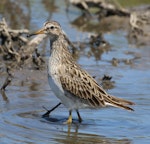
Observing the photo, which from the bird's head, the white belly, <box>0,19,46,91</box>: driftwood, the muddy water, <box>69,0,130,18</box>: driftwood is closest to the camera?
the muddy water

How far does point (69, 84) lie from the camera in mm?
9742

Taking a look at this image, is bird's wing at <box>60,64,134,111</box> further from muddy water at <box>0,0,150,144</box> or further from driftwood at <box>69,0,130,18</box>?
driftwood at <box>69,0,130,18</box>

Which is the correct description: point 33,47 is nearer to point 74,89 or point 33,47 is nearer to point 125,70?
point 125,70

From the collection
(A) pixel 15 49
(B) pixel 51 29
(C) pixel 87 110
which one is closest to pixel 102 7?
(A) pixel 15 49

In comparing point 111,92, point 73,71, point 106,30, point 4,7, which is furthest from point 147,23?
point 73,71

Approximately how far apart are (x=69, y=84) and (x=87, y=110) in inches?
45.8

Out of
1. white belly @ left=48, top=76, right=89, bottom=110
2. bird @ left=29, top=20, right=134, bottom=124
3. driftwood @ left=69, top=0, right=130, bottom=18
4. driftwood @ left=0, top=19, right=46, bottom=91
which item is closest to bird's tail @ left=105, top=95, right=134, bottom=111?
bird @ left=29, top=20, right=134, bottom=124

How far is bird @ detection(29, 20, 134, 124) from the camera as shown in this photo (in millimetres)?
9734

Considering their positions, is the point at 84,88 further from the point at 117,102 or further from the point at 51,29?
the point at 51,29

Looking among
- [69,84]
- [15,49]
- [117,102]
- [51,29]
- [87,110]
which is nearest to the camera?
[69,84]

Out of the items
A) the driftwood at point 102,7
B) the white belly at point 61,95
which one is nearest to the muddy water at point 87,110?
the white belly at point 61,95

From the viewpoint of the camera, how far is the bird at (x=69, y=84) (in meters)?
9.73

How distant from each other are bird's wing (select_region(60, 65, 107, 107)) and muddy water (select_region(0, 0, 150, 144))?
386 millimetres

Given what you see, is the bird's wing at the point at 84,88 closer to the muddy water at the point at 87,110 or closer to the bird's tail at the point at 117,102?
the bird's tail at the point at 117,102
